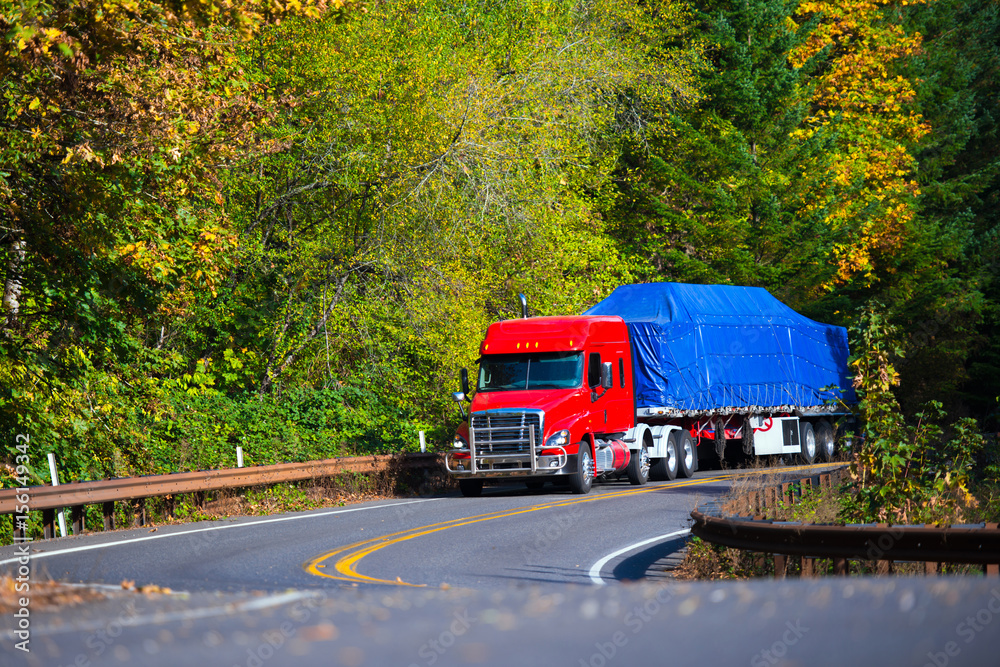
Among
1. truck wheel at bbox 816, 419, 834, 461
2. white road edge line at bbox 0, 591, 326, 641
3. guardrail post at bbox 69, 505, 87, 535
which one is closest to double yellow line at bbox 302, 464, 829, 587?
white road edge line at bbox 0, 591, 326, 641

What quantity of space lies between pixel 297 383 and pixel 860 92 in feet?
96.2

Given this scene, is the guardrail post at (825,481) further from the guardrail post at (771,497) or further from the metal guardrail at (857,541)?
the metal guardrail at (857,541)

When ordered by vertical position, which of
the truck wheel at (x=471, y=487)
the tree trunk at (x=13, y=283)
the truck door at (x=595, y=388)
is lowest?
the truck wheel at (x=471, y=487)

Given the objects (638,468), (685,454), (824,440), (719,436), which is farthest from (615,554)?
(824,440)

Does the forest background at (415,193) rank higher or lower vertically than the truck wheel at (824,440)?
higher

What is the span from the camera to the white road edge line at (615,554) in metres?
10.9

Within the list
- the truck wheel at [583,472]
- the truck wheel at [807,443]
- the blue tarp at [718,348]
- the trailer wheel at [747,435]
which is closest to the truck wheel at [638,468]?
the blue tarp at [718,348]

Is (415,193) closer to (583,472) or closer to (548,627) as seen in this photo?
(583,472)

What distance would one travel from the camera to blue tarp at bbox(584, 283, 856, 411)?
24344mm

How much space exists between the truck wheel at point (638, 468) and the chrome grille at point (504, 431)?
11.0ft

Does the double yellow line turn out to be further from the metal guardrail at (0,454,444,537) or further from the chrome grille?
the metal guardrail at (0,454,444,537)

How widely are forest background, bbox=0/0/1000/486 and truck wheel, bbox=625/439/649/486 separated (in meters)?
4.64

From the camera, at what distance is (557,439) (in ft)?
68.3

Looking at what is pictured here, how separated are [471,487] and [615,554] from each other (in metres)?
9.80
